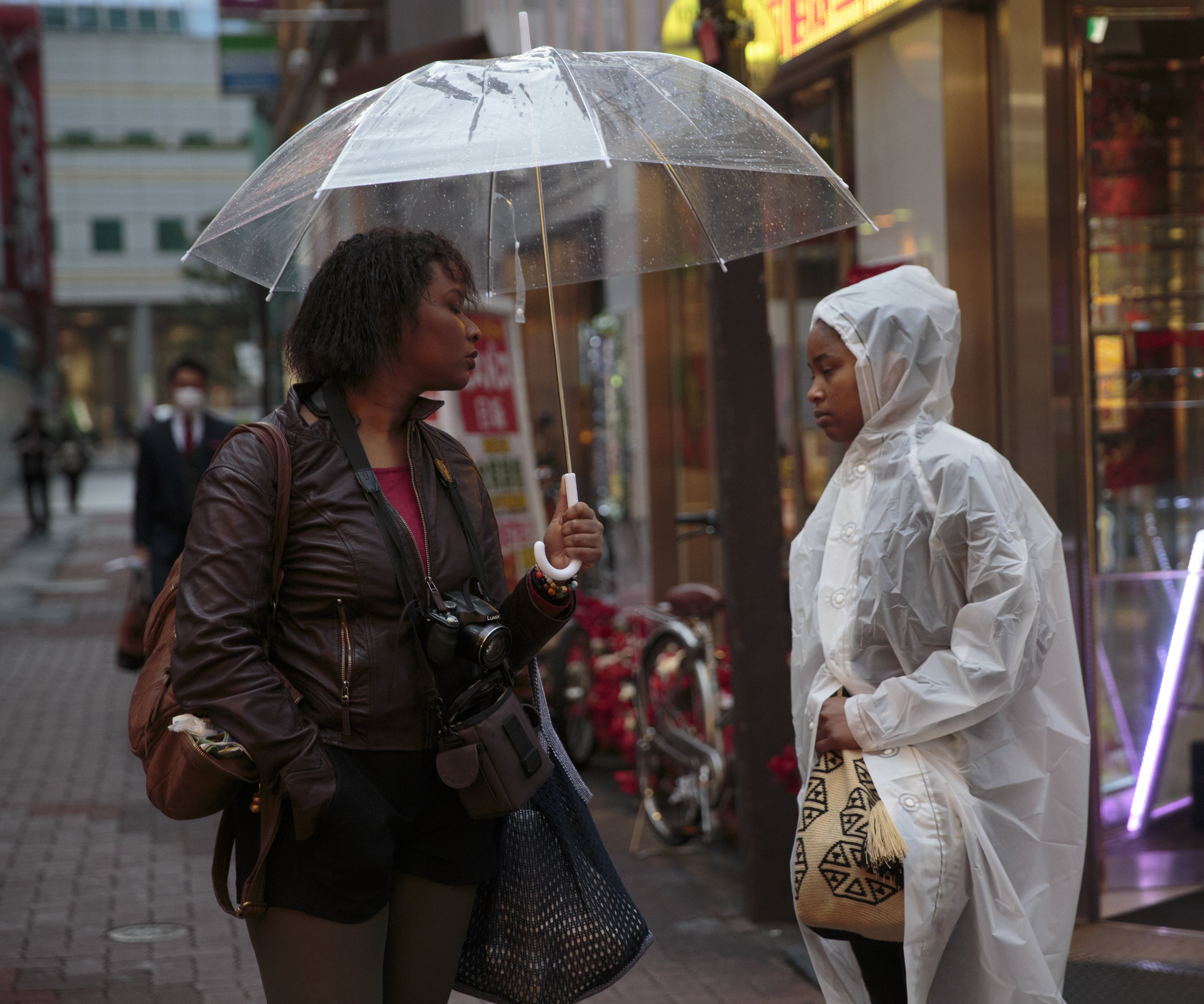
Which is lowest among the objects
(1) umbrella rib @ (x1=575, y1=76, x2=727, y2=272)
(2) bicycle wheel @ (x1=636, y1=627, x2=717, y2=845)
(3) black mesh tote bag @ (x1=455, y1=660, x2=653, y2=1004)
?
(2) bicycle wheel @ (x1=636, y1=627, x2=717, y2=845)

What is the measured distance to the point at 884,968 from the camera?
285cm

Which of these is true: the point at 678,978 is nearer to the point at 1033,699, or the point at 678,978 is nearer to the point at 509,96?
the point at 1033,699

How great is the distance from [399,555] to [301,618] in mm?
198

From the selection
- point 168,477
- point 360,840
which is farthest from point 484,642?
point 168,477

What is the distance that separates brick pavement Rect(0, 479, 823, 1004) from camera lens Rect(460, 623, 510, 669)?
7.51ft

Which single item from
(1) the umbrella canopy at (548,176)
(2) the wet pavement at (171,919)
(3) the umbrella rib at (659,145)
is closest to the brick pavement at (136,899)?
(2) the wet pavement at (171,919)

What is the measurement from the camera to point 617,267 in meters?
3.37

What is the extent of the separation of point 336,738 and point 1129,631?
13.0 ft

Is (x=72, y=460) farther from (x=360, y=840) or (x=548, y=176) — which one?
(x=360, y=840)

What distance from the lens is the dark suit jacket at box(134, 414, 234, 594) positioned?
7883mm

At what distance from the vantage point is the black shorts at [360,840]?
2320 millimetres

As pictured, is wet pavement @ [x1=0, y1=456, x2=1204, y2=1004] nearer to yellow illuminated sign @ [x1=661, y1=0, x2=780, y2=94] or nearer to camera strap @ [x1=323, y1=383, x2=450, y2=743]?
camera strap @ [x1=323, y1=383, x2=450, y2=743]

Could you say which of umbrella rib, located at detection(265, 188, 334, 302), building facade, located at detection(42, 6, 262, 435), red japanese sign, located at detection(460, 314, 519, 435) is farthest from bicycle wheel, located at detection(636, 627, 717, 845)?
building facade, located at detection(42, 6, 262, 435)

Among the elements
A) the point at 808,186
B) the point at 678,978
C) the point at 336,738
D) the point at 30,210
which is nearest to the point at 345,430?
the point at 336,738
